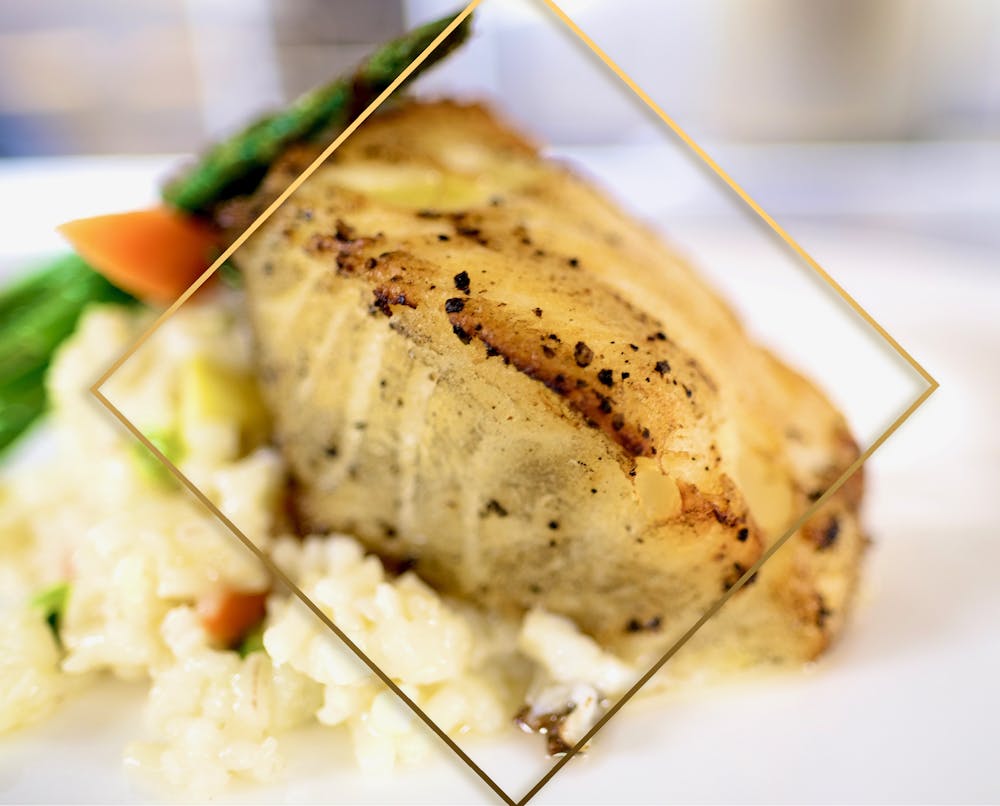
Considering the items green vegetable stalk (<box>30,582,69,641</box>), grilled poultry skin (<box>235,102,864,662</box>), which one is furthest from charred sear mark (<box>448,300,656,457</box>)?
green vegetable stalk (<box>30,582,69,641</box>)

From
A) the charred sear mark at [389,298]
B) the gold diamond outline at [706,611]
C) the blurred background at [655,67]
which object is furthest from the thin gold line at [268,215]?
the blurred background at [655,67]

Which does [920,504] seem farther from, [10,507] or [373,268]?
[10,507]

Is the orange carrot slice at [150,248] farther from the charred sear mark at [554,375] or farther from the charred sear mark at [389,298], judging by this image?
the charred sear mark at [554,375]

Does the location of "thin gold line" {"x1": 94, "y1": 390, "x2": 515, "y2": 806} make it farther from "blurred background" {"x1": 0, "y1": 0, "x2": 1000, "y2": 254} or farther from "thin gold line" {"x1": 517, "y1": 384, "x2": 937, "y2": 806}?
"blurred background" {"x1": 0, "y1": 0, "x2": 1000, "y2": 254}

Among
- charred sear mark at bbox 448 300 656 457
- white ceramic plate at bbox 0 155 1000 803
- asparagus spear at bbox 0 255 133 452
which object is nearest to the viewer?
charred sear mark at bbox 448 300 656 457

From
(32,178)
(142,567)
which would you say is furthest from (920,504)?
(32,178)

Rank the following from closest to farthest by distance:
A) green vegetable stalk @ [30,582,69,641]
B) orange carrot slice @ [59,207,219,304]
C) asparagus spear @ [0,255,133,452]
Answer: green vegetable stalk @ [30,582,69,641] < orange carrot slice @ [59,207,219,304] < asparagus spear @ [0,255,133,452]

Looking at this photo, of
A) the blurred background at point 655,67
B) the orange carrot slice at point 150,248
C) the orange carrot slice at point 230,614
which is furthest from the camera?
the blurred background at point 655,67
